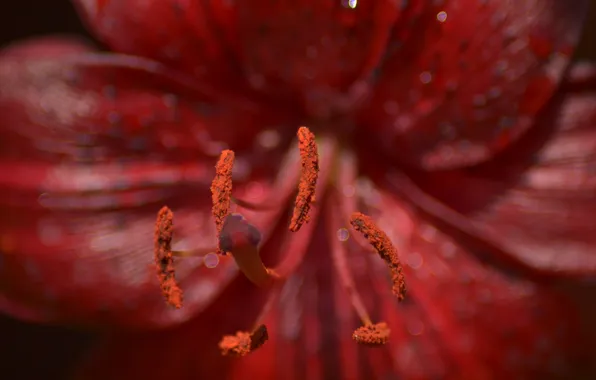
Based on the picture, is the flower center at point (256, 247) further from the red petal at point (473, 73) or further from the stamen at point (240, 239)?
the red petal at point (473, 73)

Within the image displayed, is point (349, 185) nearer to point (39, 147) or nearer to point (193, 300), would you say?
point (193, 300)

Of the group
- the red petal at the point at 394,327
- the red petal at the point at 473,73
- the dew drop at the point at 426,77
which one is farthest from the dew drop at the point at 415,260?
the dew drop at the point at 426,77

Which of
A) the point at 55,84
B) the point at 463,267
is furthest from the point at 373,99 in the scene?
the point at 55,84

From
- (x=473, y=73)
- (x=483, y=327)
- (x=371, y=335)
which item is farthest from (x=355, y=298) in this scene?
(x=473, y=73)

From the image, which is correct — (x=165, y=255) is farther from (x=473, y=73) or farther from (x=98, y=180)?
(x=473, y=73)

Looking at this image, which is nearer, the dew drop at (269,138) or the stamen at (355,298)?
the stamen at (355,298)

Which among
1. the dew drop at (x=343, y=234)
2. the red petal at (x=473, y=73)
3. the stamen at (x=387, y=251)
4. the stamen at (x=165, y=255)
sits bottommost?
the stamen at (x=387, y=251)

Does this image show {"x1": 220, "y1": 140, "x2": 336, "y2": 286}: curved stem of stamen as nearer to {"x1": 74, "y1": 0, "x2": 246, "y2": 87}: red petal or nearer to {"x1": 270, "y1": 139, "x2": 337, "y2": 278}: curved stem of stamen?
{"x1": 270, "y1": 139, "x2": 337, "y2": 278}: curved stem of stamen
